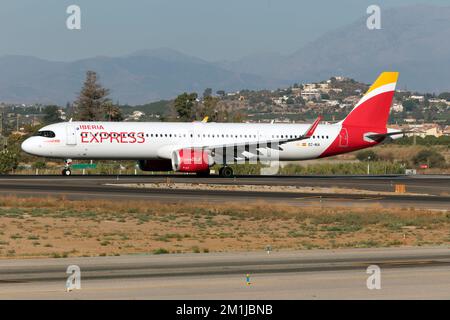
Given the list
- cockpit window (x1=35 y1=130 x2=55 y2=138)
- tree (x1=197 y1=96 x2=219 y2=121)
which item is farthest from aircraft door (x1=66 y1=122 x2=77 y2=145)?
tree (x1=197 y1=96 x2=219 y2=121)

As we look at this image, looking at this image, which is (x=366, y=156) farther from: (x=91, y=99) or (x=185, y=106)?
(x=91, y=99)

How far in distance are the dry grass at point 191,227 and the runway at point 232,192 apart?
3514 mm

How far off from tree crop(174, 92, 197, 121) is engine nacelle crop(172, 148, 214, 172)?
243 ft

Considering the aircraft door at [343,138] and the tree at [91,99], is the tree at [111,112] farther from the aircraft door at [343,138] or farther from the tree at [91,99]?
the aircraft door at [343,138]

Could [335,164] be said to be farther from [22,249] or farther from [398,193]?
[22,249]

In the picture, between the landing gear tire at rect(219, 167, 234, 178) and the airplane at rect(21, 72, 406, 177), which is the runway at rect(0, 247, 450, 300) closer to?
the airplane at rect(21, 72, 406, 177)

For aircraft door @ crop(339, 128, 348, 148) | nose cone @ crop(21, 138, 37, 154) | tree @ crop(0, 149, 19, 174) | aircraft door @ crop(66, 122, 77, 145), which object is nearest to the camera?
aircraft door @ crop(66, 122, 77, 145)

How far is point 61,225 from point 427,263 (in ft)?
54.1

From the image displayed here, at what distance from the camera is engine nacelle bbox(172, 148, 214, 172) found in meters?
65.8

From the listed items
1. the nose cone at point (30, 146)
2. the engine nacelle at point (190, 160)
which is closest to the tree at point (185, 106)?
the engine nacelle at point (190, 160)

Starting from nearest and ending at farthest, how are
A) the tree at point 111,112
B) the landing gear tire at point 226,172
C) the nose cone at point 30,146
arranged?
the nose cone at point 30,146, the landing gear tire at point 226,172, the tree at point 111,112

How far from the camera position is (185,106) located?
141500 millimetres

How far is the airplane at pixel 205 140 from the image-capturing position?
6638cm
